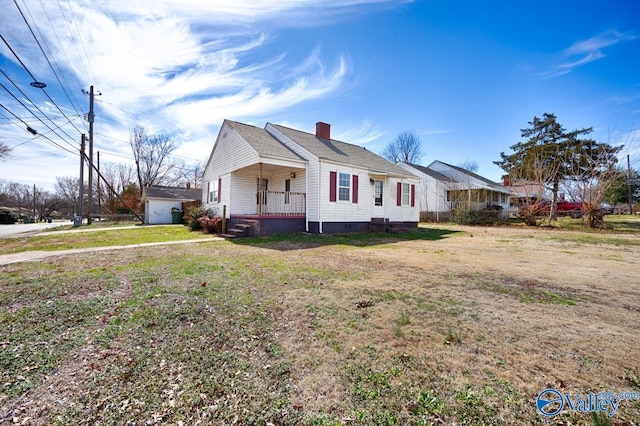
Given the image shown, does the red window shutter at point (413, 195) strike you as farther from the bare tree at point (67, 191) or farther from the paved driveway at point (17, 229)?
the bare tree at point (67, 191)

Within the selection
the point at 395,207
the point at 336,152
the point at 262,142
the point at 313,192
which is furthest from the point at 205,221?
the point at 395,207

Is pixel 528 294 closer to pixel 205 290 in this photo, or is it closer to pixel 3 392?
pixel 205 290

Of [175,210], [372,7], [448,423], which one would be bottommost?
[448,423]

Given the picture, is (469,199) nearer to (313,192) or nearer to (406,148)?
(313,192)

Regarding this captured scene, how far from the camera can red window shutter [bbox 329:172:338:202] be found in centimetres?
1300

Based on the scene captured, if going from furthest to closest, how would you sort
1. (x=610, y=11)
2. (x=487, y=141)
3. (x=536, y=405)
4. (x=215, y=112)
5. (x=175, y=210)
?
(x=487, y=141), (x=175, y=210), (x=215, y=112), (x=610, y=11), (x=536, y=405)

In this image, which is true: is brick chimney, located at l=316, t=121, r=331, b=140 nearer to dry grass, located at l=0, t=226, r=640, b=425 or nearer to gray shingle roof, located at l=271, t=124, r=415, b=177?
gray shingle roof, located at l=271, t=124, r=415, b=177

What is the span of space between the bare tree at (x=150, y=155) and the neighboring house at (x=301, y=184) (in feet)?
75.2

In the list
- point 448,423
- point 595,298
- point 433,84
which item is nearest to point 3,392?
point 448,423

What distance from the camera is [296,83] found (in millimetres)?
13414

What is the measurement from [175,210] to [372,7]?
68.1 ft

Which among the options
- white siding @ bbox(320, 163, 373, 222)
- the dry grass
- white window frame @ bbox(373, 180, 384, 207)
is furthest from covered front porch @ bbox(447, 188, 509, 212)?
the dry grass

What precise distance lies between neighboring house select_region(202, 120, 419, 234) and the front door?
0.06 metres

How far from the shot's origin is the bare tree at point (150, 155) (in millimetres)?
33781
